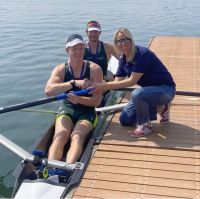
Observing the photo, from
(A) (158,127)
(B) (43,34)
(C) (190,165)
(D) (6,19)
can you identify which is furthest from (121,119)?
(D) (6,19)

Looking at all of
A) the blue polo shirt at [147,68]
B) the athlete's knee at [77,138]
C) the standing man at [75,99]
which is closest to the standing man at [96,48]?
the blue polo shirt at [147,68]

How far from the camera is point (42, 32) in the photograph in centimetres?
2042

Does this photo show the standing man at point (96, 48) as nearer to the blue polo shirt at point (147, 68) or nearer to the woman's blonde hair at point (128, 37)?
the blue polo shirt at point (147, 68)

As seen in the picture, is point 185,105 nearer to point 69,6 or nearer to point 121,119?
point 121,119

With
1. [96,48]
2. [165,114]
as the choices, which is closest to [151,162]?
[165,114]

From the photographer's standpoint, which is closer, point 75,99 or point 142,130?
point 75,99

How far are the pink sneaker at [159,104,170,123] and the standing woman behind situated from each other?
0.28 ft

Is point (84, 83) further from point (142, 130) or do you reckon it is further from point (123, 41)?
point (142, 130)

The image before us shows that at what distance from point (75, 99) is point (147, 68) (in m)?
1.29

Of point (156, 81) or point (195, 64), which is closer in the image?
point (156, 81)

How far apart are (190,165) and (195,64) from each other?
241 inches

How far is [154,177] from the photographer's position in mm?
5406

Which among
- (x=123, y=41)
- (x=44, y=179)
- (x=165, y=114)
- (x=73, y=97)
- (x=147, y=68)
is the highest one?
(x=123, y=41)

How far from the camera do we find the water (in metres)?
9.14
